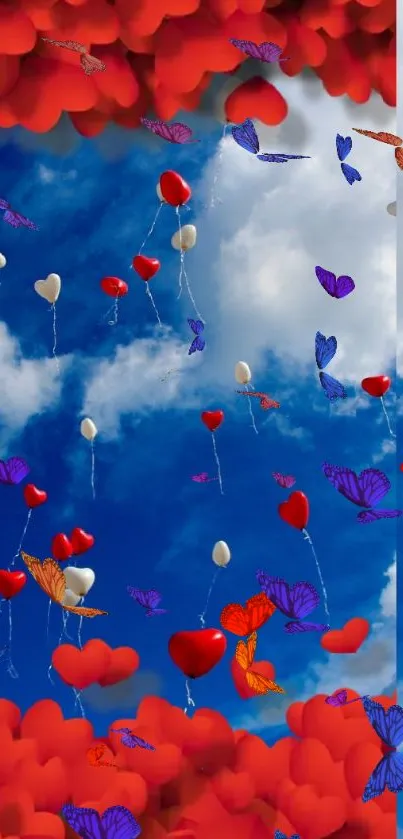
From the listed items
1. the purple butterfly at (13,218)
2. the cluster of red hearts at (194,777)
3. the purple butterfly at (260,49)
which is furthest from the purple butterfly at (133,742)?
the purple butterfly at (260,49)

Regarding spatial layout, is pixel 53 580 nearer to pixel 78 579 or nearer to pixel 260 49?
pixel 78 579

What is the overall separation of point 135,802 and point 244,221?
0.99m

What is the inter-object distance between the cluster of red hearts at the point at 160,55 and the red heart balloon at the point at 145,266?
9.6 inches

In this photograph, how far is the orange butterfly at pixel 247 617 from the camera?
1.39 m

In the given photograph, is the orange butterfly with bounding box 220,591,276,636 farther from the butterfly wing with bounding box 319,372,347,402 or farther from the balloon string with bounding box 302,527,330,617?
the butterfly wing with bounding box 319,372,347,402

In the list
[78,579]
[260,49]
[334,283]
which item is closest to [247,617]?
[78,579]

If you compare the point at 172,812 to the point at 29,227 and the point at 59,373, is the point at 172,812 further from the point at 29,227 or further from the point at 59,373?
the point at 29,227

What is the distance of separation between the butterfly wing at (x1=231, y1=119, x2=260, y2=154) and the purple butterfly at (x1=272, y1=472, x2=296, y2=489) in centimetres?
57

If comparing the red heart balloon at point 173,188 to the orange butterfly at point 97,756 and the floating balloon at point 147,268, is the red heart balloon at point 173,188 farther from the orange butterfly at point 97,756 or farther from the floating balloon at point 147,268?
the orange butterfly at point 97,756

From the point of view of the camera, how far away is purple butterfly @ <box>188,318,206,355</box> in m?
1.45

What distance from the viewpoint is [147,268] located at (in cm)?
144

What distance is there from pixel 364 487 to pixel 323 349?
0.25 metres

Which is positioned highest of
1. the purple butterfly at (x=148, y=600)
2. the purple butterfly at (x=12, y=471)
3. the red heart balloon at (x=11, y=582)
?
the purple butterfly at (x=12, y=471)

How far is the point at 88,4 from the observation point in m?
1.43
